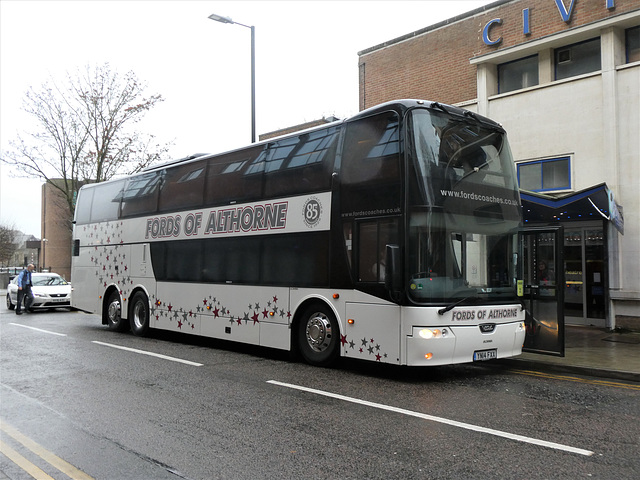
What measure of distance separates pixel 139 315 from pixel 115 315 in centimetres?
119

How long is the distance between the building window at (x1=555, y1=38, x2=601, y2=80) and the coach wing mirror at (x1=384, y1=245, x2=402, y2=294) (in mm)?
10009

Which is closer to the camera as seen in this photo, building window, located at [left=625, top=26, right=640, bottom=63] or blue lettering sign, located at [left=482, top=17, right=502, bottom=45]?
building window, located at [left=625, top=26, right=640, bottom=63]

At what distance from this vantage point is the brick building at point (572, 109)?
13.3m

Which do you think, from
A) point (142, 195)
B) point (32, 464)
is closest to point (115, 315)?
point (142, 195)

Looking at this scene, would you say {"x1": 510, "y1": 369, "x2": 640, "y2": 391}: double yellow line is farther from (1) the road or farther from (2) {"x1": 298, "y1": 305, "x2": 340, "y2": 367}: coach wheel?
(2) {"x1": 298, "y1": 305, "x2": 340, "y2": 367}: coach wheel

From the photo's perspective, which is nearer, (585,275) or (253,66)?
(585,275)

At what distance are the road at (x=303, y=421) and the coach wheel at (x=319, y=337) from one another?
11.8 inches

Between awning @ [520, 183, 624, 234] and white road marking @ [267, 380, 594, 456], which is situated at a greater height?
→ awning @ [520, 183, 624, 234]

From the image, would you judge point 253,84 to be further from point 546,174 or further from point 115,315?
point 546,174

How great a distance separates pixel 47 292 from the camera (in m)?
20.7

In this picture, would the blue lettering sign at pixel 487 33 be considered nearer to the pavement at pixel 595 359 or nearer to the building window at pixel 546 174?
the building window at pixel 546 174

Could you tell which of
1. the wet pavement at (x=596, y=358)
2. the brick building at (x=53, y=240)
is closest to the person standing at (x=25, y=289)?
the wet pavement at (x=596, y=358)

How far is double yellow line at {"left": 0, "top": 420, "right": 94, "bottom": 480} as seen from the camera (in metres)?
4.27

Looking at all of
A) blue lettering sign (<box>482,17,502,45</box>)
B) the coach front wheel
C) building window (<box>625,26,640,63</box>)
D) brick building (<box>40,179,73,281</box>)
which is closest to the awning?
building window (<box>625,26,640,63</box>)
